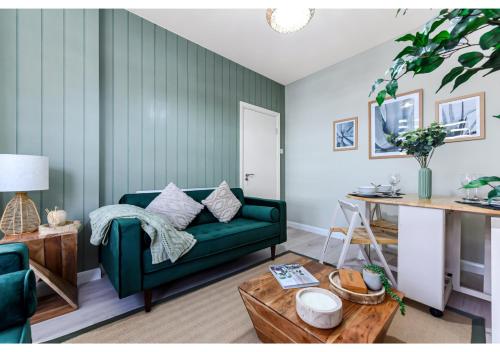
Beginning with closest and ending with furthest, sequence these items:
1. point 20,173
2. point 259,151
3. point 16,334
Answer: point 16,334
point 20,173
point 259,151

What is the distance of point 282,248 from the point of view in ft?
9.15

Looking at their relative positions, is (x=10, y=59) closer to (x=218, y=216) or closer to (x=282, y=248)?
(x=218, y=216)

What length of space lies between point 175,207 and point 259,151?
6.20 feet

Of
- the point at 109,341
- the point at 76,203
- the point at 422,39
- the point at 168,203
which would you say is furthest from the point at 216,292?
the point at 422,39

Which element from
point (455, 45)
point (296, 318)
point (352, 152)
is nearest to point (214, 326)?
point (296, 318)

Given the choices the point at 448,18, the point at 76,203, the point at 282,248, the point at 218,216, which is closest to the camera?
the point at 448,18

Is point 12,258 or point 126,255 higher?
point 12,258

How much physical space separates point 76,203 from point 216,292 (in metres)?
1.49

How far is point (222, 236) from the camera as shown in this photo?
1917mm

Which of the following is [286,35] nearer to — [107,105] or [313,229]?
[107,105]

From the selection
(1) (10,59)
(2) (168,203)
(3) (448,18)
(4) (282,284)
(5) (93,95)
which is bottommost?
(4) (282,284)

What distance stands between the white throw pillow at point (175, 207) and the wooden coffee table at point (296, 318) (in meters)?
1.09

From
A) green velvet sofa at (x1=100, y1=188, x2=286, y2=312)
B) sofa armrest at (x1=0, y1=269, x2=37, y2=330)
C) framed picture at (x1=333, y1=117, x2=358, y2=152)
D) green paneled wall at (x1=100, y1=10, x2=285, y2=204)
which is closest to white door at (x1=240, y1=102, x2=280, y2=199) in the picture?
green paneled wall at (x1=100, y1=10, x2=285, y2=204)

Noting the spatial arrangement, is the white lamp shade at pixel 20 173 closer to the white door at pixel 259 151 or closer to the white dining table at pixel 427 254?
the white door at pixel 259 151
